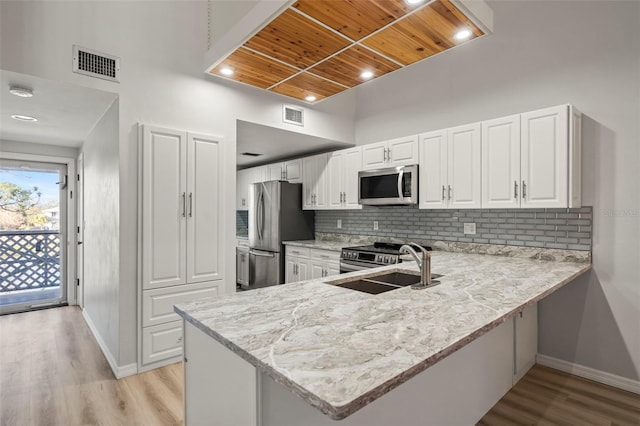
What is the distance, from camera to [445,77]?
3689mm

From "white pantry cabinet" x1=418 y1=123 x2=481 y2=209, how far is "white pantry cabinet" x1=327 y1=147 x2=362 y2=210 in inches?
36.2

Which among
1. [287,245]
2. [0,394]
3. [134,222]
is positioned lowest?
[0,394]

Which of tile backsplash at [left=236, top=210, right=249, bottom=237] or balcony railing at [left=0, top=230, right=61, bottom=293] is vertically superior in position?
tile backsplash at [left=236, top=210, right=249, bottom=237]

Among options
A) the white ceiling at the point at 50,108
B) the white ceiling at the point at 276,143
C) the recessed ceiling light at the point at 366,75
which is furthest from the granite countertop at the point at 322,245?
the white ceiling at the point at 50,108

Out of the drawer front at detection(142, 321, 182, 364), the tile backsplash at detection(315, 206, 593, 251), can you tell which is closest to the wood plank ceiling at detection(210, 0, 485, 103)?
the tile backsplash at detection(315, 206, 593, 251)

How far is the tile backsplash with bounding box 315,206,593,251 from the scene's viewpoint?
2.79m

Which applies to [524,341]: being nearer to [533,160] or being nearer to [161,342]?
[533,160]

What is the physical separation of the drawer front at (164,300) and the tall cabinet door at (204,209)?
0.33 feet

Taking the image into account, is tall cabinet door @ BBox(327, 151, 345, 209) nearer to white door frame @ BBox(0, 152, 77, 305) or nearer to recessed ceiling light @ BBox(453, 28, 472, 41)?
recessed ceiling light @ BBox(453, 28, 472, 41)

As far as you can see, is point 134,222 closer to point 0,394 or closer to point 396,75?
point 0,394

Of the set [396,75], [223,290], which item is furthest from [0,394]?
[396,75]

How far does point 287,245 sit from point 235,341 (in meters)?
3.64

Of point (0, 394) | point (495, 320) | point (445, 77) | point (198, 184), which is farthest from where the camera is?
point (445, 77)

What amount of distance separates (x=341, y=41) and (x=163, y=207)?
1981 mm
